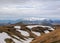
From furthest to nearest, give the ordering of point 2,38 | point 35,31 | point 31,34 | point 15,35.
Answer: point 35,31 < point 31,34 < point 15,35 < point 2,38

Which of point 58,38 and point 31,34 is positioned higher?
point 58,38

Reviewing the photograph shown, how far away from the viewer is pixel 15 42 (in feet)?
109

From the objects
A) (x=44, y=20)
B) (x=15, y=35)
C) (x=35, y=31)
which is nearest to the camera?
(x=15, y=35)

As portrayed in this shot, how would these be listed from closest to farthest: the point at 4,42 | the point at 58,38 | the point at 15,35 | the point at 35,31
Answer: the point at 58,38
the point at 4,42
the point at 15,35
the point at 35,31

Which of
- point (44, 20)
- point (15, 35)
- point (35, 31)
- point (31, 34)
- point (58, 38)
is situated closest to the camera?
point (58, 38)

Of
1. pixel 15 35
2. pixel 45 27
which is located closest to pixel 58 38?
pixel 15 35

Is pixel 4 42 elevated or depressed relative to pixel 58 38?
depressed

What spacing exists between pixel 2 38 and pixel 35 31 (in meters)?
13.8

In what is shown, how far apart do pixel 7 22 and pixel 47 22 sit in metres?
10.6

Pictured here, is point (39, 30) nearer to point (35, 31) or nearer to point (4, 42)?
point (35, 31)

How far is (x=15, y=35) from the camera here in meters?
39.3

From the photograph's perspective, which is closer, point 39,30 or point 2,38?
point 2,38

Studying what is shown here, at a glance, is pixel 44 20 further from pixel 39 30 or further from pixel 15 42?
pixel 15 42

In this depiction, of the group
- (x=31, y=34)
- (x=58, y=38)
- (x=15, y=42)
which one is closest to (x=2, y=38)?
(x=15, y=42)
